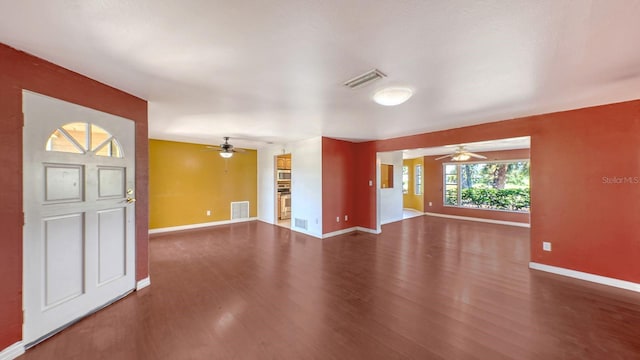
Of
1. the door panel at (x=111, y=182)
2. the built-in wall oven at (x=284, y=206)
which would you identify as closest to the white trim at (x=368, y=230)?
the built-in wall oven at (x=284, y=206)

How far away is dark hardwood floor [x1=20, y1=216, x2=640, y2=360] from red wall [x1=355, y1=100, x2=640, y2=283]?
389mm

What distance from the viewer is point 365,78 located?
218 cm

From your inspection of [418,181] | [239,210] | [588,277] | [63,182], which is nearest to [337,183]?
[239,210]

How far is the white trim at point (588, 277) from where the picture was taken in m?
2.85

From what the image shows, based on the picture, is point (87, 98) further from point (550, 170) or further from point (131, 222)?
point (550, 170)

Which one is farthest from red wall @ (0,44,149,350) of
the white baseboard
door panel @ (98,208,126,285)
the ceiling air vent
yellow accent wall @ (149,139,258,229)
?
yellow accent wall @ (149,139,258,229)

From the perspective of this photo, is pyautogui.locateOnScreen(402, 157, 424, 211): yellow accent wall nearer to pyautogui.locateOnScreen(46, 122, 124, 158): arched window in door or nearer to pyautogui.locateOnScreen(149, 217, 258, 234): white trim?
pyautogui.locateOnScreen(149, 217, 258, 234): white trim

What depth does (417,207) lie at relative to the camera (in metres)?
9.17

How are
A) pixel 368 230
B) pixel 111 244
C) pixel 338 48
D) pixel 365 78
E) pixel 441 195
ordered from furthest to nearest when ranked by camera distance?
pixel 441 195 → pixel 368 230 → pixel 111 244 → pixel 365 78 → pixel 338 48

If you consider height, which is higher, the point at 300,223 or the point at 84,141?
the point at 84,141

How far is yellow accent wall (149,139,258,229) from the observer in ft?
18.6

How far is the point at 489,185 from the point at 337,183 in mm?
5386

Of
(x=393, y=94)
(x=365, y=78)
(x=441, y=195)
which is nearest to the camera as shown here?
(x=365, y=78)

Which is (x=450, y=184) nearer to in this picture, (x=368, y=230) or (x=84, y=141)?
(x=368, y=230)
